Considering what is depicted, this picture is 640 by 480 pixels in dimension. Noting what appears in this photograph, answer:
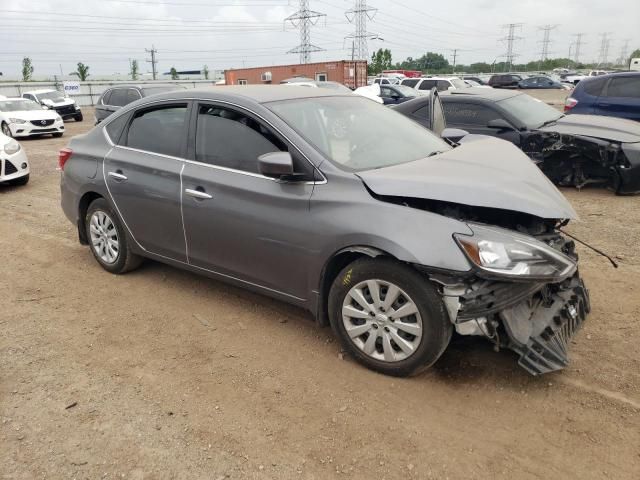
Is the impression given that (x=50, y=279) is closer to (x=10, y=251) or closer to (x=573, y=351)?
(x=10, y=251)

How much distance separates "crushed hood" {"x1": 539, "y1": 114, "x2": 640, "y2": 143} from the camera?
703 cm

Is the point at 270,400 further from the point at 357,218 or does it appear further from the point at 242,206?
the point at 242,206

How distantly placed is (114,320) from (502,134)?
598 centimetres

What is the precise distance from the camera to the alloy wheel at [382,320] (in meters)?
2.98

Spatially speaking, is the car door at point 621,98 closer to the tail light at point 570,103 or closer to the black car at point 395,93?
the tail light at point 570,103

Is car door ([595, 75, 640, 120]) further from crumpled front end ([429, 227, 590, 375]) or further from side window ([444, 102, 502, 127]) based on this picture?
crumpled front end ([429, 227, 590, 375])

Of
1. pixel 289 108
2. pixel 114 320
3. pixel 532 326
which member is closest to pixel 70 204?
pixel 114 320

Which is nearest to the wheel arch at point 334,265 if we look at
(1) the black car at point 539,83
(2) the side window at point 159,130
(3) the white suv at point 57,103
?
(2) the side window at point 159,130

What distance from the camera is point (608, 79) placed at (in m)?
9.53

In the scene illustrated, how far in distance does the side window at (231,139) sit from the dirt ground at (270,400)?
1.19 metres

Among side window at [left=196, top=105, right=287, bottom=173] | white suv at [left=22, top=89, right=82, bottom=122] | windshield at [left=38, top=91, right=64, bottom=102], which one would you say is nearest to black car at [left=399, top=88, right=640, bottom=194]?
side window at [left=196, top=105, right=287, bottom=173]

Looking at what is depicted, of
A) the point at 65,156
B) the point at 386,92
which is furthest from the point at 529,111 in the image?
the point at 386,92

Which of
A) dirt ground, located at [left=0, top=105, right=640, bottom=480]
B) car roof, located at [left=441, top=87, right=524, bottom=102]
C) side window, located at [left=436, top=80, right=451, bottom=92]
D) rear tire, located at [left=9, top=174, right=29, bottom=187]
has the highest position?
side window, located at [left=436, top=80, right=451, bottom=92]

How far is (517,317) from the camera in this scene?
2928mm
